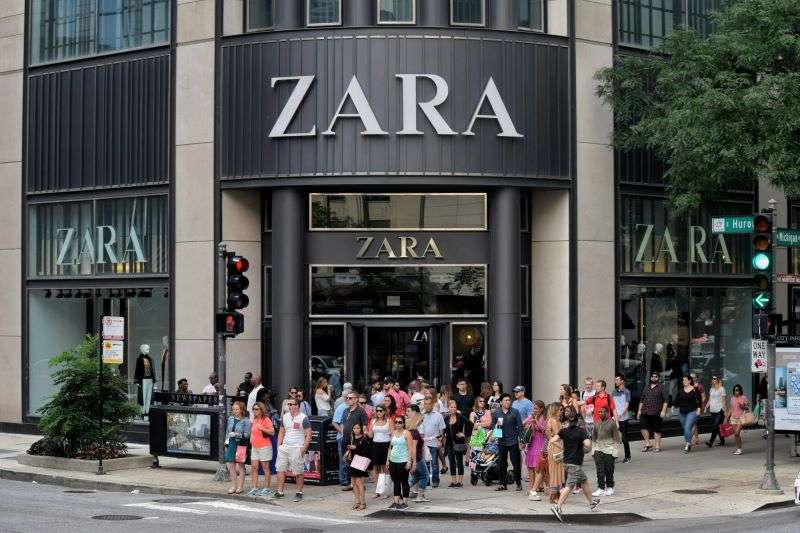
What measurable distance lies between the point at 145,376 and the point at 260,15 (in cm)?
964

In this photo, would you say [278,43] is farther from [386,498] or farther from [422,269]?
[386,498]

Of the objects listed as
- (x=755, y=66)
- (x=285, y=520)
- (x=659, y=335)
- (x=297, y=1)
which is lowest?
(x=285, y=520)

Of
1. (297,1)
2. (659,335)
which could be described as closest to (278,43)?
(297,1)

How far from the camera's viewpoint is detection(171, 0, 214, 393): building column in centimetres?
3275

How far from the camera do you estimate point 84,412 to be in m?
28.5

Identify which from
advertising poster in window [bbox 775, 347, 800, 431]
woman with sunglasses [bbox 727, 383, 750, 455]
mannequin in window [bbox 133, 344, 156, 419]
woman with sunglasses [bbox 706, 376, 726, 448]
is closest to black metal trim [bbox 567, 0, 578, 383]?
woman with sunglasses [bbox 706, 376, 726, 448]

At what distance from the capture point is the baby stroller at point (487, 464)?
2541 cm

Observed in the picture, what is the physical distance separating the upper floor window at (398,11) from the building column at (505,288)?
15.2ft

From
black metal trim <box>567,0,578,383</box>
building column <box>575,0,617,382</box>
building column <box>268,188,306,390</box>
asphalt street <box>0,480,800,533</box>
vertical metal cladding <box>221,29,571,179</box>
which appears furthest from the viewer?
building column <box>575,0,617,382</box>

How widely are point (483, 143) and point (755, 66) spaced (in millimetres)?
6338

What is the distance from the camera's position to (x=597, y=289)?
108 feet

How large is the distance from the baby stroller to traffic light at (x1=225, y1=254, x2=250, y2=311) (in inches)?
209

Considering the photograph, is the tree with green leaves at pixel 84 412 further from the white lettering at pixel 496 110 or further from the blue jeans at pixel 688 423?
the blue jeans at pixel 688 423

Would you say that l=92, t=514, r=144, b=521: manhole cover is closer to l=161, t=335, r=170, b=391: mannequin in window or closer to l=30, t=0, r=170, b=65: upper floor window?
l=161, t=335, r=170, b=391: mannequin in window
